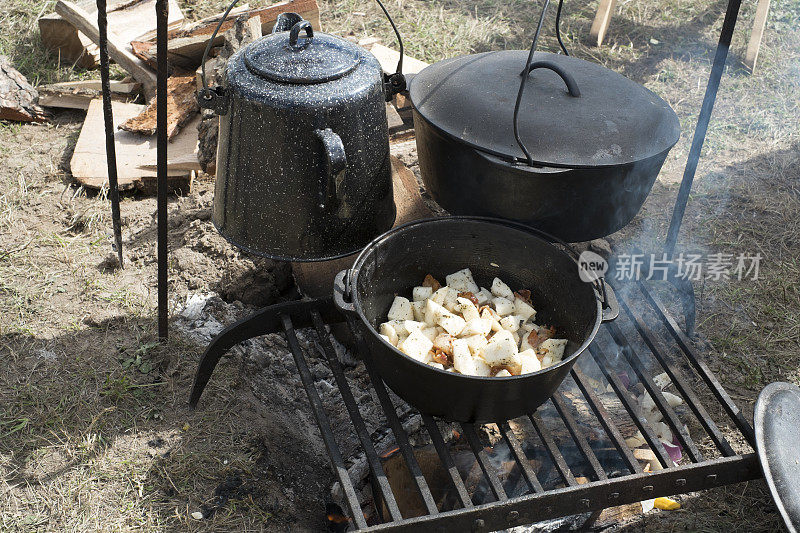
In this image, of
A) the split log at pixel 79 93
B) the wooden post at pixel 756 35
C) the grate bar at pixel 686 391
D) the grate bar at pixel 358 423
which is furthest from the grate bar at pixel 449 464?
the wooden post at pixel 756 35

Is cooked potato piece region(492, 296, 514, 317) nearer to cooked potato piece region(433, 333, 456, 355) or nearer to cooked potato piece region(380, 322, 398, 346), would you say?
cooked potato piece region(433, 333, 456, 355)

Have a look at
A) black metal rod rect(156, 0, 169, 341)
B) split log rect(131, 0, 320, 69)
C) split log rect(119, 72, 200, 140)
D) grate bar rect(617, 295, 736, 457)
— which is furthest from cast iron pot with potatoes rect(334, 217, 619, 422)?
split log rect(131, 0, 320, 69)

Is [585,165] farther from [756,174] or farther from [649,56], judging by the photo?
[649,56]

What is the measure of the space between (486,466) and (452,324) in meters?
0.49

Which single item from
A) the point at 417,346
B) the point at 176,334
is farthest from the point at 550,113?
the point at 176,334

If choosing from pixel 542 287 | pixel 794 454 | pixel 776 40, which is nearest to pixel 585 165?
pixel 542 287

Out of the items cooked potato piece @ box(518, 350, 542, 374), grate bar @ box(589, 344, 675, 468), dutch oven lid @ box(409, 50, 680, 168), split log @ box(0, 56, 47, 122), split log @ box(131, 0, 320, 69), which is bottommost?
grate bar @ box(589, 344, 675, 468)

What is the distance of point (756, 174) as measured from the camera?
4348 millimetres

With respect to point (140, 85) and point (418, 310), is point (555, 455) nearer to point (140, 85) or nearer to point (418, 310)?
point (418, 310)

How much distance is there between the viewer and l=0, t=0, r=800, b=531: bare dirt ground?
2.39 metres

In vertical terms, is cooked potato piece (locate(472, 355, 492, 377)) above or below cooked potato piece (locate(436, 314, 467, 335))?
below

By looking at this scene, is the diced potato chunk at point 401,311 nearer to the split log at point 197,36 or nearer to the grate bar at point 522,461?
the grate bar at point 522,461

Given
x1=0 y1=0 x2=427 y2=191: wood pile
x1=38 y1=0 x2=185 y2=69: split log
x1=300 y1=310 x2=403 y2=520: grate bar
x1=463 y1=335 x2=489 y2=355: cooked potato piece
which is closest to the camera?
x1=300 y1=310 x2=403 y2=520: grate bar

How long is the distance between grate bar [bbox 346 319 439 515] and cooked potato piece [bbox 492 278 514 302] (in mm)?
544
